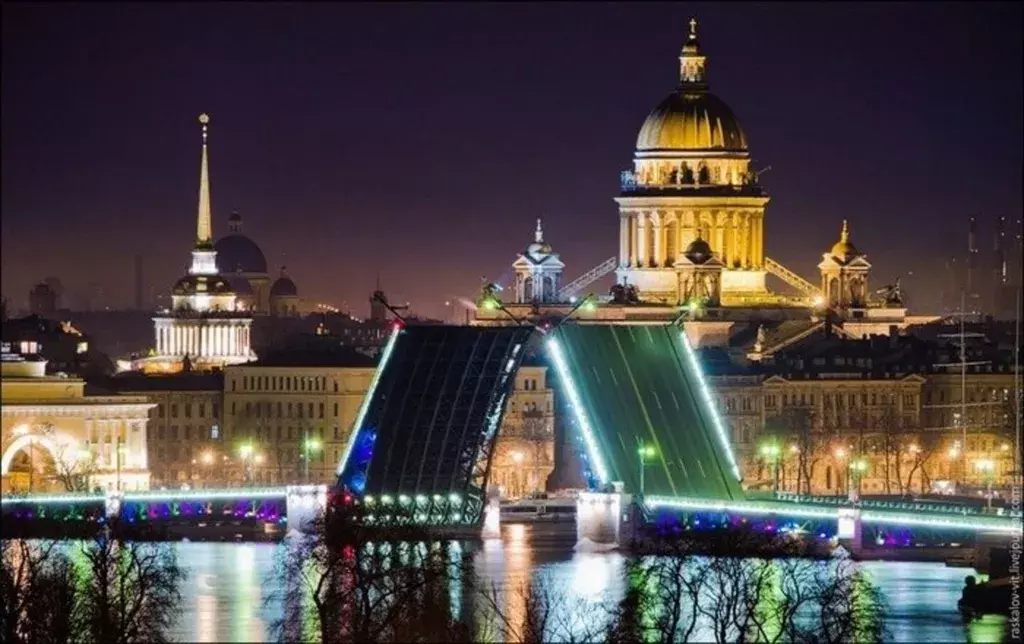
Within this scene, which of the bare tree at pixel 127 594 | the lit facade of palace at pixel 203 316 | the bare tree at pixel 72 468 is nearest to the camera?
the bare tree at pixel 127 594

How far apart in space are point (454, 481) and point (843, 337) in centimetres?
3057

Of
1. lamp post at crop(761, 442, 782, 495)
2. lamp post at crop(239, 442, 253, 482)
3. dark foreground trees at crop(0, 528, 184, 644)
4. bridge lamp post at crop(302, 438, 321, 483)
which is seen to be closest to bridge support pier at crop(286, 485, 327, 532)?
dark foreground trees at crop(0, 528, 184, 644)

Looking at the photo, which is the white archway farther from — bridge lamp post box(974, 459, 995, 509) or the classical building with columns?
the classical building with columns

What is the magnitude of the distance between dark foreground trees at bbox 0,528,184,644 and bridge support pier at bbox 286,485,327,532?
12630 millimetres

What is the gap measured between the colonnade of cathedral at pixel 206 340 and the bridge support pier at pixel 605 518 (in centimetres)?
4502

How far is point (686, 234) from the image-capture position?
155 m

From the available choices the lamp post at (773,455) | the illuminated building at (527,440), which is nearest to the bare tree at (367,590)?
the lamp post at (773,455)

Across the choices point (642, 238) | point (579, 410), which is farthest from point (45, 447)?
point (642, 238)

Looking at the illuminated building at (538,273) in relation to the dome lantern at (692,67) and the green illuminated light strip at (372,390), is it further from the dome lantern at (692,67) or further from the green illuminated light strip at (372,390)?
the green illuminated light strip at (372,390)

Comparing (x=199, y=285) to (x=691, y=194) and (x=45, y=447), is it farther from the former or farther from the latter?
(x=45, y=447)

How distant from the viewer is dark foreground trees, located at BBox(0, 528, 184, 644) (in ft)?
300

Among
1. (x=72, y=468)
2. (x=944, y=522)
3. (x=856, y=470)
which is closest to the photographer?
(x=944, y=522)

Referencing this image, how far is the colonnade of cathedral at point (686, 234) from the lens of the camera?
508 feet

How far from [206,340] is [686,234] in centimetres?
1477
